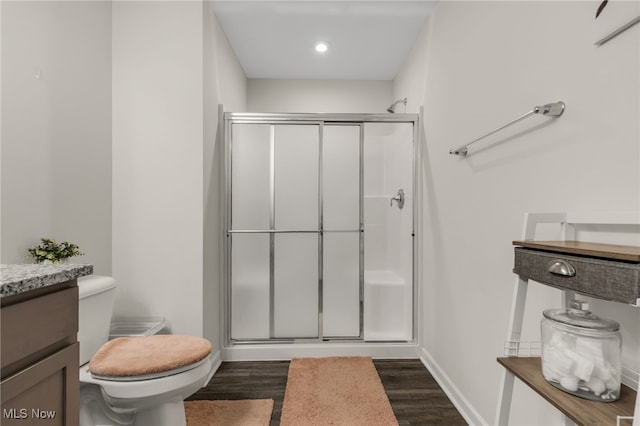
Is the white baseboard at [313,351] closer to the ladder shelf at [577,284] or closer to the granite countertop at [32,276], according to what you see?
the ladder shelf at [577,284]

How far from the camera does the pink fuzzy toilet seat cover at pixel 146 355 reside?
52.0 inches

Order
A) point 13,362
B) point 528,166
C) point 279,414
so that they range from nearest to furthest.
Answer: point 13,362, point 528,166, point 279,414

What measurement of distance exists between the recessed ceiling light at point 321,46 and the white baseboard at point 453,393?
2.66 meters

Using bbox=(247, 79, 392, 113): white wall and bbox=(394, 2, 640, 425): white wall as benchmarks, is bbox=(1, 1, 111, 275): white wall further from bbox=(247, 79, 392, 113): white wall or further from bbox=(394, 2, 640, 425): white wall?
bbox=(394, 2, 640, 425): white wall

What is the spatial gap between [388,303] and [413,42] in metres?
2.22

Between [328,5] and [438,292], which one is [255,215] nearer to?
[438,292]

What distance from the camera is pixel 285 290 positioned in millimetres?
2551

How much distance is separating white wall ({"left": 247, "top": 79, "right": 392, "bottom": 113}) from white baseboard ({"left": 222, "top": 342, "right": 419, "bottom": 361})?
97.4 inches

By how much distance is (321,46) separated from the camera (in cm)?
283

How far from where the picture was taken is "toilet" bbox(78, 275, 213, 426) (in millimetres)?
1324

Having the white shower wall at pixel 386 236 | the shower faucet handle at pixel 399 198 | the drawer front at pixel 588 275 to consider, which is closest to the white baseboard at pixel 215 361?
the white shower wall at pixel 386 236

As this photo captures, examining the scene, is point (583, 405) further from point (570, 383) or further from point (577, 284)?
point (577, 284)

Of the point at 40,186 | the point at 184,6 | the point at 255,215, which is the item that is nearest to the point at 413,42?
the point at 184,6

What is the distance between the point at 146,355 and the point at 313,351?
1.37 metres
